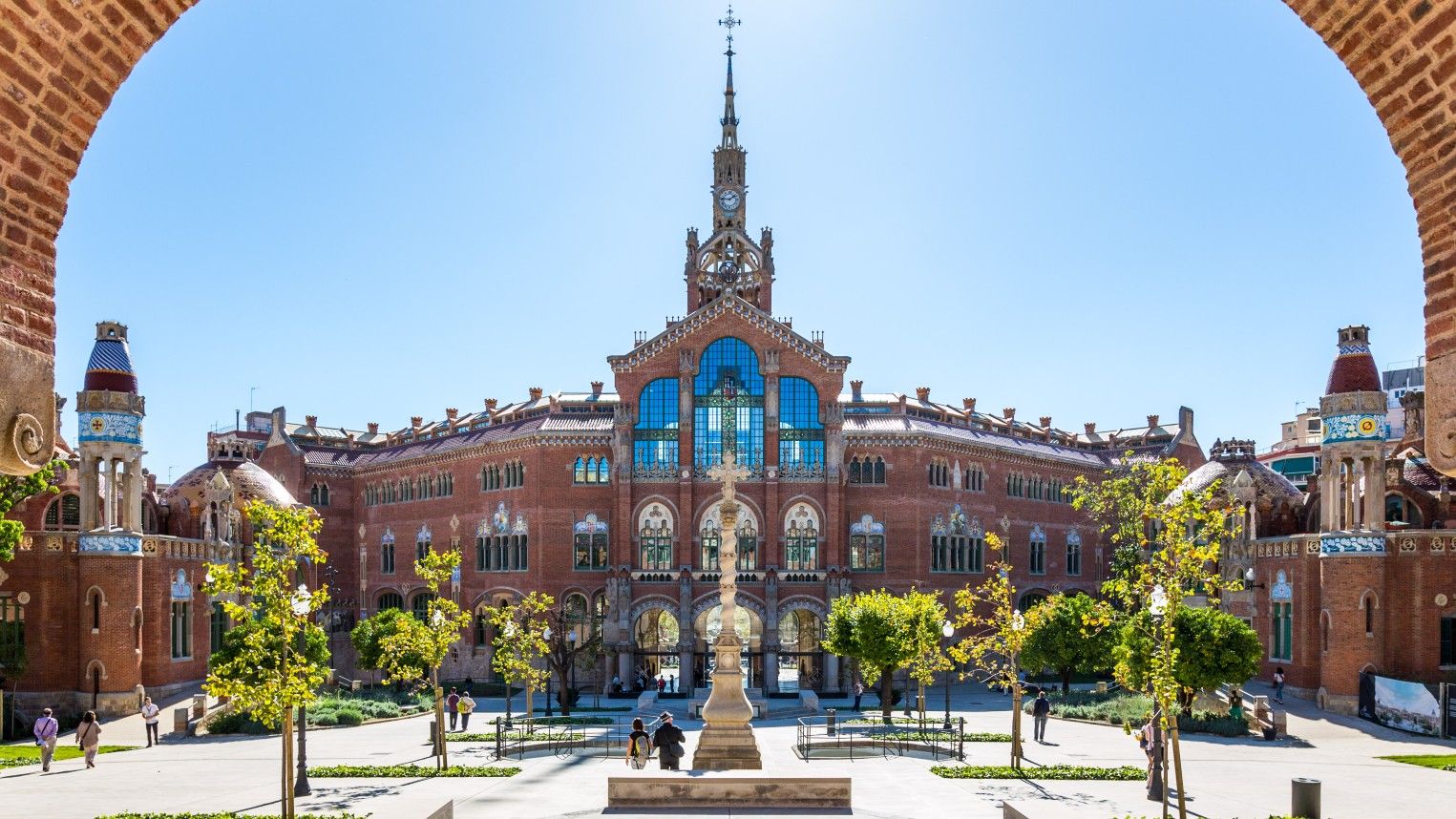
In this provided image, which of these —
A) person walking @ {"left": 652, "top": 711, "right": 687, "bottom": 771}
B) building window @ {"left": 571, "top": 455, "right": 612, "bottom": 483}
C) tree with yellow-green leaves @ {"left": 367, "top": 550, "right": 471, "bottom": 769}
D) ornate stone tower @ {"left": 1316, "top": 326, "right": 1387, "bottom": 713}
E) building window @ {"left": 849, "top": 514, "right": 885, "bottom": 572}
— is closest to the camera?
person walking @ {"left": 652, "top": 711, "right": 687, "bottom": 771}

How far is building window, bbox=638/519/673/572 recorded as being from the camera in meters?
62.0

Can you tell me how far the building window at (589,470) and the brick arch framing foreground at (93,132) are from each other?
56.5m

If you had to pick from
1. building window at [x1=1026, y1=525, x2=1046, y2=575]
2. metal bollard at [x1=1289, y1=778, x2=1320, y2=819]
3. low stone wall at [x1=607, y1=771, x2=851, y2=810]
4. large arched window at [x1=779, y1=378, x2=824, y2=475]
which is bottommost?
low stone wall at [x1=607, y1=771, x2=851, y2=810]

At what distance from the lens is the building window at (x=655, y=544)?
204ft

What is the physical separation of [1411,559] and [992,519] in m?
24.4

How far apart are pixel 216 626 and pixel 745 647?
2423 cm

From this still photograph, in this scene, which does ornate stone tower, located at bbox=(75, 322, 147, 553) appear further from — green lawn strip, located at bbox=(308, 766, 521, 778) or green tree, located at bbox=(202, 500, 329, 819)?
green tree, located at bbox=(202, 500, 329, 819)

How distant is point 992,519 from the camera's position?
69.1 meters

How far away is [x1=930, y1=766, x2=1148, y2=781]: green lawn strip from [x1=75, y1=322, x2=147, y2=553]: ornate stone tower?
3331 centimetres

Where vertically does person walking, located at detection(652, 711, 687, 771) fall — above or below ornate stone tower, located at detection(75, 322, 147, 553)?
below

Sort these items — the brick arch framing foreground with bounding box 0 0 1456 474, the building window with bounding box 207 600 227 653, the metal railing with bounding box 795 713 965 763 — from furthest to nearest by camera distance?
the building window with bounding box 207 600 227 653
the metal railing with bounding box 795 713 965 763
the brick arch framing foreground with bounding box 0 0 1456 474

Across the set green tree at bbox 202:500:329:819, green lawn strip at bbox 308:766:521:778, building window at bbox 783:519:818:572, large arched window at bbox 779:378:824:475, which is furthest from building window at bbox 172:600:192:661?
green tree at bbox 202:500:329:819

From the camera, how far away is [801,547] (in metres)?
62.0

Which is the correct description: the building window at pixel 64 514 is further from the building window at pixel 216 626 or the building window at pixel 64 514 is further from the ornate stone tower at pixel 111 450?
the building window at pixel 216 626
